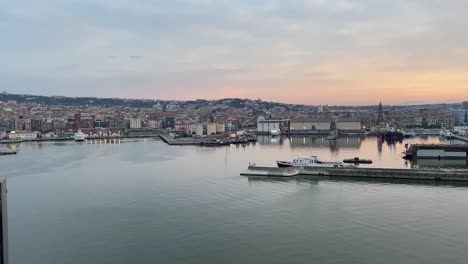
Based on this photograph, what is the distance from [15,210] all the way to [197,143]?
1709cm

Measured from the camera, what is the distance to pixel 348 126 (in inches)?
1229

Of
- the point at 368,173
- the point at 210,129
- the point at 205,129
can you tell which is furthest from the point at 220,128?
the point at 368,173

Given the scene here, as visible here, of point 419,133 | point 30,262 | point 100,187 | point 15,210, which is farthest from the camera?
point 419,133

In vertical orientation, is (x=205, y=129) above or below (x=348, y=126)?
below

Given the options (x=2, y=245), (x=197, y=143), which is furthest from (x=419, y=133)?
(x=2, y=245)

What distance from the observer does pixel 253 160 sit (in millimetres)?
13820

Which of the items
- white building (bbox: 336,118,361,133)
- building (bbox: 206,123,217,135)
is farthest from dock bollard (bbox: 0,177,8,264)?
white building (bbox: 336,118,361,133)

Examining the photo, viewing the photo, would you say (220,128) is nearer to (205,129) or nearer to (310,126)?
(205,129)

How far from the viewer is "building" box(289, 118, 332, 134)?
31406mm

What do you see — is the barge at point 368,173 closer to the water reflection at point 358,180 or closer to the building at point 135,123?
the water reflection at point 358,180

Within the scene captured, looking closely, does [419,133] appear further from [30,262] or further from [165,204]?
[30,262]

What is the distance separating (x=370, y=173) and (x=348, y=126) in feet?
72.9

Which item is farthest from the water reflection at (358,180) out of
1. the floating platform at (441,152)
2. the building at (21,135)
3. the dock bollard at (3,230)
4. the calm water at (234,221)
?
the building at (21,135)

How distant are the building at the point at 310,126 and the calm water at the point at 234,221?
73.1ft
